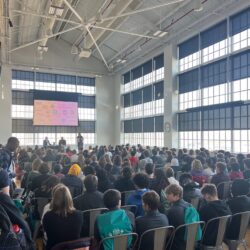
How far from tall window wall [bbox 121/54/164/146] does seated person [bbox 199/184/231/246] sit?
11.7 m

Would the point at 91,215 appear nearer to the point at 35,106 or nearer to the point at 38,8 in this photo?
the point at 38,8

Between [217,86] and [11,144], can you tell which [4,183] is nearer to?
[11,144]

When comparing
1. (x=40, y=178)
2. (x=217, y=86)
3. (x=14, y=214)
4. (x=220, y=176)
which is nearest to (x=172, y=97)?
(x=217, y=86)

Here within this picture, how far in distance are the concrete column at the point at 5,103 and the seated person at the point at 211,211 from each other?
15.7 m

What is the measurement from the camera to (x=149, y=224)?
103 inches

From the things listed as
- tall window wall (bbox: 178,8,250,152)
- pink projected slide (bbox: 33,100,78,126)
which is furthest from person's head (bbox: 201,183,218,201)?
pink projected slide (bbox: 33,100,78,126)

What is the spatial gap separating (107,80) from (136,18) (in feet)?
24.7

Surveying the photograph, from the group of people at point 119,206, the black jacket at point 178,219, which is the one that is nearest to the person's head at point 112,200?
the group of people at point 119,206

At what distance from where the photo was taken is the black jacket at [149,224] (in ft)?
8.40

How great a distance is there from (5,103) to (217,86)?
12086 millimetres

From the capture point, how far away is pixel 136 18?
41.9 feet

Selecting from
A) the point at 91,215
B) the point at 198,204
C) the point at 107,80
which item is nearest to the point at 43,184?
the point at 91,215

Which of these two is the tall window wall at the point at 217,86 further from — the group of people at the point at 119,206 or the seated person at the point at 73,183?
the seated person at the point at 73,183

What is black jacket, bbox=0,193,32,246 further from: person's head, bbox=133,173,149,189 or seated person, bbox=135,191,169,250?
person's head, bbox=133,173,149,189
